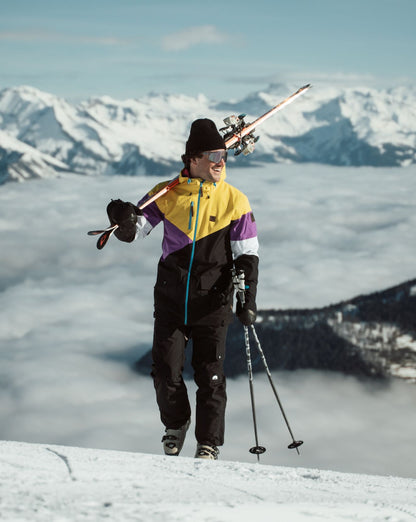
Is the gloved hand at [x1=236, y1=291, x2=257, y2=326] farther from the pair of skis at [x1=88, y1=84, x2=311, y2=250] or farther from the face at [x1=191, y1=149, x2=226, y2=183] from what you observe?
the pair of skis at [x1=88, y1=84, x2=311, y2=250]

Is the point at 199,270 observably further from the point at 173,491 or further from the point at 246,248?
the point at 173,491

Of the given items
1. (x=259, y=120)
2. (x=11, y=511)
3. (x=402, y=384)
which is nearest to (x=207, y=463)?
(x=11, y=511)

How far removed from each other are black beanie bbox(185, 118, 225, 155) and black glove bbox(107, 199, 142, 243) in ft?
2.59

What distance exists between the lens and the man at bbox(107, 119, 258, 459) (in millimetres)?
5715

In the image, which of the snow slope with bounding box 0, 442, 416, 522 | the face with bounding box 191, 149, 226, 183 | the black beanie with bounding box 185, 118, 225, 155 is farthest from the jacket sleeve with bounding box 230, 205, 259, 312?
the snow slope with bounding box 0, 442, 416, 522

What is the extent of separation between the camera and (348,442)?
18062 centimetres

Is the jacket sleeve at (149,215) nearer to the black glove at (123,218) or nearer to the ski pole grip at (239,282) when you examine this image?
the black glove at (123,218)

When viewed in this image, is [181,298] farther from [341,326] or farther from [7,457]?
[341,326]

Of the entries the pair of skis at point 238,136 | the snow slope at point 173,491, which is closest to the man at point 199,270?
the pair of skis at point 238,136

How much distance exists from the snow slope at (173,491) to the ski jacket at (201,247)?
1.53 meters

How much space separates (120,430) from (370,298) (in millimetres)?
87503

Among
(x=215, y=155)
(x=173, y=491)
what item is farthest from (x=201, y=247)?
(x=173, y=491)

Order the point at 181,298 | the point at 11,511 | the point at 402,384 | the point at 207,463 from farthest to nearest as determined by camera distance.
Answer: the point at 402,384
the point at 181,298
the point at 207,463
the point at 11,511

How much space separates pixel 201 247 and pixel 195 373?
4.24 feet
